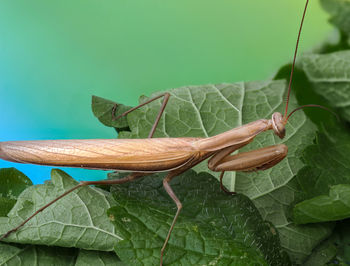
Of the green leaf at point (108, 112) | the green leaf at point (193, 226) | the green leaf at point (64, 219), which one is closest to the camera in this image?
the green leaf at point (193, 226)

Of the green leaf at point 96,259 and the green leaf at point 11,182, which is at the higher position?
the green leaf at point 11,182

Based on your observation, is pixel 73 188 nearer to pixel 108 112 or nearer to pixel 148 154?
pixel 148 154

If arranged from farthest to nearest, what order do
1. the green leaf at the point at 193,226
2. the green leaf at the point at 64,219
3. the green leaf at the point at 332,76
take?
the green leaf at the point at 332,76
the green leaf at the point at 64,219
the green leaf at the point at 193,226

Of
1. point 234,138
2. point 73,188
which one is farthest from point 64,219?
point 234,138

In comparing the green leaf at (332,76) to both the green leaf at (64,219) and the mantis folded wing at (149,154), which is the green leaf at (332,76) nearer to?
the mantis folded wing at (149,154)

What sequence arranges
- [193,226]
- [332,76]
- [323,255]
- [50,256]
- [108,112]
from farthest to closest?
[332,76]
[108,112]
[323,255]
[50,256]
[193,226]

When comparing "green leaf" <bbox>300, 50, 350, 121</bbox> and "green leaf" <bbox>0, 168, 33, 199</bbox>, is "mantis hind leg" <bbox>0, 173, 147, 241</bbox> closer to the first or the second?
"green leaf" <bbox>0, 168, 33, 199</bbox>

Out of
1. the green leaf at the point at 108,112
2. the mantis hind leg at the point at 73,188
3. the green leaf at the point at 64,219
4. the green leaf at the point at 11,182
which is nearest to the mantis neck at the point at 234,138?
the mantis hind leg at the point at 73,188

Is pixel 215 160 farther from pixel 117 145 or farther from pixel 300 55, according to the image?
pixel 300 55
